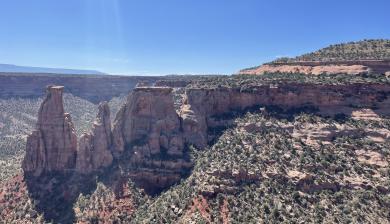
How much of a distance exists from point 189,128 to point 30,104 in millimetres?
134488

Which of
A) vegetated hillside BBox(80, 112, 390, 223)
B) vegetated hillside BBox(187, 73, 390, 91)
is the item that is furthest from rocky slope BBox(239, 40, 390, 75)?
vegetated hillside BBox(80, 112, 390, 223)

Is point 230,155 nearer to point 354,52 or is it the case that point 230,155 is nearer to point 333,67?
point 333,67

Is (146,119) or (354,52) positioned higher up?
(354,52)

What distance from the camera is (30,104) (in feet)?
622

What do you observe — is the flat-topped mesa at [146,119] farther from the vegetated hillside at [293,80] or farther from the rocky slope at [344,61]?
the rocky slope at [344,61]

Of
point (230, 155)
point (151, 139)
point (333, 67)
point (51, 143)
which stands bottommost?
point (51, 143)

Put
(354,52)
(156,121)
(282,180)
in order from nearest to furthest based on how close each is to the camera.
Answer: (282,180) → (156,121) → (354,52)

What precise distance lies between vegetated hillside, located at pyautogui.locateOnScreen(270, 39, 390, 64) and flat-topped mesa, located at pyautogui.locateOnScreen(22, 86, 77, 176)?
172ft

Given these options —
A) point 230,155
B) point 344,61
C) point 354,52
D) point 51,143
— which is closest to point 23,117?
point 51,143

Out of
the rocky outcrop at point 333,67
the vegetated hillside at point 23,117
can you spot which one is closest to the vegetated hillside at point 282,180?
the rocky outcrop at point 333,67

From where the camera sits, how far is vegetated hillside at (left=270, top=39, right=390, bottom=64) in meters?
88.8

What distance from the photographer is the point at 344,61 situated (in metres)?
84.9

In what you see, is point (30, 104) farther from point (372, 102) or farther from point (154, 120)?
point (372, 102)

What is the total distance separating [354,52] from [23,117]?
134846 mm
